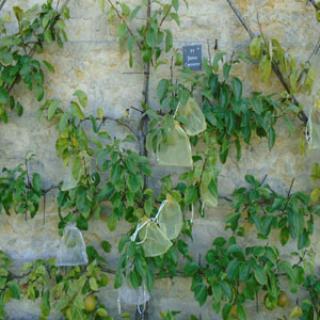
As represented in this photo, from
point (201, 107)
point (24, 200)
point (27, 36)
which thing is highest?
point (27, 36)

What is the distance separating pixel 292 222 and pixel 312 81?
65 centimetres

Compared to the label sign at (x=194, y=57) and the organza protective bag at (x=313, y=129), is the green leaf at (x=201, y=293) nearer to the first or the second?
the organza protective bag at (x=313, y=129)

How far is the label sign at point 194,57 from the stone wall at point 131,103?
0.15ft

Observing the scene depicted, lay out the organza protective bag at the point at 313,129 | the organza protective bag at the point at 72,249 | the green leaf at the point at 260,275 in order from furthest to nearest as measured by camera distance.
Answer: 1. the organza protective bag at the point at 72,249
2. the organza protective bag at the point at 313,129
3. the green leaf at the point at 260,275

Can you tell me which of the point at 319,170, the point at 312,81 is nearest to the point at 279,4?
the point at 312,81

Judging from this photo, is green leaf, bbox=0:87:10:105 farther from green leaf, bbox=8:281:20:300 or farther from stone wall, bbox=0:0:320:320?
green leaf, bbox=8:281:20:300

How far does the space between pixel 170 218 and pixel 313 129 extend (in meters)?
0.78

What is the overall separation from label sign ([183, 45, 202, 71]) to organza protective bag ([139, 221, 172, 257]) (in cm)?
78

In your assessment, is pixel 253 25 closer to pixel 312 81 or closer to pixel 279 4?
pixel 279 4

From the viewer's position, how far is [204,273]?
108 inches

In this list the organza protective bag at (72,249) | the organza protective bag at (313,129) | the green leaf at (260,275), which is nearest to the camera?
the green leaf at (260,275)

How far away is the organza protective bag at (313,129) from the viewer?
2715 mm

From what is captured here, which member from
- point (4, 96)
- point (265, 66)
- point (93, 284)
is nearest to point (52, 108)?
point (4, 96)

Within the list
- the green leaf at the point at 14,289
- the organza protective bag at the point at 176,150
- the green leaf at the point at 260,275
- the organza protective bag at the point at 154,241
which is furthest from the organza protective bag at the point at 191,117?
the green leaf at the point at 14,289
